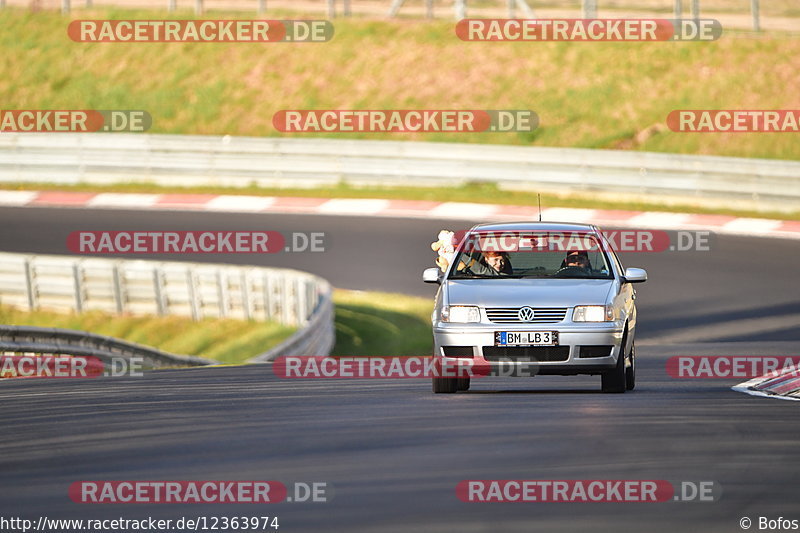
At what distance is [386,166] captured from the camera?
31531mm

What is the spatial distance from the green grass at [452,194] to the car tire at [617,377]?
17291mm

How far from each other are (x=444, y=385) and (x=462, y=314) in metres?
0.78

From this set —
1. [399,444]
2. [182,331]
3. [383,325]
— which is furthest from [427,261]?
[399,444]

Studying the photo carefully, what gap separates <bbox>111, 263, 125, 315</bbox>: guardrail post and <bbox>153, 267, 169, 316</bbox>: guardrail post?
621 mm

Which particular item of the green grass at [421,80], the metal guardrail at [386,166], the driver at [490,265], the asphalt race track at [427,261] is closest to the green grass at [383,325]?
the asphalt race track at [427,261]

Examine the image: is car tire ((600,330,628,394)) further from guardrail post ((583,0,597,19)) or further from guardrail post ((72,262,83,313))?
guardrail post ((583,0,597,19))

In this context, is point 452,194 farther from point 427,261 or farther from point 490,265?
point 490,265

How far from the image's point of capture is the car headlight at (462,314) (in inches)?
433

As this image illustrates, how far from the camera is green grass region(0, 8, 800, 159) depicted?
1352 inches

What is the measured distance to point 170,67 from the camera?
40.3 metres

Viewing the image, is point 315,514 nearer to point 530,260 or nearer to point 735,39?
point 530,260

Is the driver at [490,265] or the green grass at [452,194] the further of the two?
the green grass at [452,194]

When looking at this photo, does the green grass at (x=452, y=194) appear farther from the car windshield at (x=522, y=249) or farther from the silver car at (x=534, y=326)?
the silver car at (x=534, y=326)

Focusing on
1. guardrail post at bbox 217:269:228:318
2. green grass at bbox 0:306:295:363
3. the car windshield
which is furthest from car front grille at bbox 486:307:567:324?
guardrail post at bbox 217:269:228:318
